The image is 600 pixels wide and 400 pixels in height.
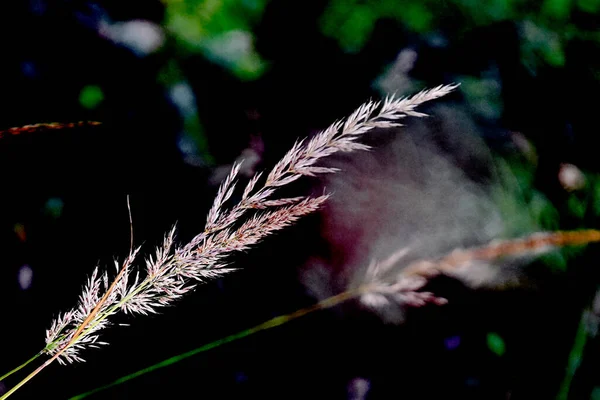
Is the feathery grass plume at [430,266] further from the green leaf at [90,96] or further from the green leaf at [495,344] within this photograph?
the green leaf at [90,96]

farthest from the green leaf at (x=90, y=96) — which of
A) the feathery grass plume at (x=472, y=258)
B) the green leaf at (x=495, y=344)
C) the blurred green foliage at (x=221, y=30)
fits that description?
the green leaf at (x=495, y=344)

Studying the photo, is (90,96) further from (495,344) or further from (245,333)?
(495,344)

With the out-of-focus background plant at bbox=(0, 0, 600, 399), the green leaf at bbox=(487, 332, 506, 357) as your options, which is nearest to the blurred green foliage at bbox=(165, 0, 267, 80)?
the out-of-focus background plant at bbox=(0, 0, 600, 399)

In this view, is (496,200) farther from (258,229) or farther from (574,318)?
(258,229)

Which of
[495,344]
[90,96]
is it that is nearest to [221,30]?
[90,96]

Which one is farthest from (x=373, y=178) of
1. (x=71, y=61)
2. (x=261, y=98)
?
(x=71, y=61)

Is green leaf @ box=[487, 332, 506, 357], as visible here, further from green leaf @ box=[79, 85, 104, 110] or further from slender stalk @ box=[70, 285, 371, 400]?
green leaf @ box=[79, 85, 104, 110]

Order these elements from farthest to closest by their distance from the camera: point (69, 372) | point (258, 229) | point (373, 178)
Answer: point (373, 178) → point (69, 372) → point (258, 229)

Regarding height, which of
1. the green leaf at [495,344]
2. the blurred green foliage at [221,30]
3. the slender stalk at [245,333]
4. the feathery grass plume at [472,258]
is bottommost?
the green leaf at [495,344]

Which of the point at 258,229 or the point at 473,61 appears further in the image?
the point at 473,61
